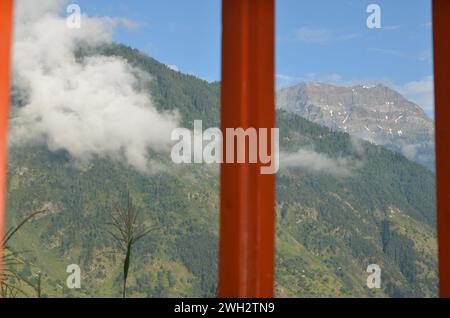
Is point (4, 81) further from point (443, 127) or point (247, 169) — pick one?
point (443, 127)

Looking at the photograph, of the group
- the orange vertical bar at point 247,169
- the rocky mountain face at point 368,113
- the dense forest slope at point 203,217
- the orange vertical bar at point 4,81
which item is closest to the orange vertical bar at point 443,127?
the orange vertical bar at point 247,169

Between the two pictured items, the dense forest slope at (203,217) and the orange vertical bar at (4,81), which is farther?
the dense forest slope at (203,217)

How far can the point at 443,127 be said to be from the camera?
2.60 ft

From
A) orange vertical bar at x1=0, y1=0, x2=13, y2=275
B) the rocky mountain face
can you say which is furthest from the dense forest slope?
orange vertical bar at x1=0, y1=0, x2=13, y2=275

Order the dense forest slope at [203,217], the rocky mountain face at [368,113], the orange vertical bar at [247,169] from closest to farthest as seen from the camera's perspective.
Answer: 1. the orange vertical bar at [247,169]
2. the dense forest slope at [203,217]
3. the rocky mountain face at [368,113]

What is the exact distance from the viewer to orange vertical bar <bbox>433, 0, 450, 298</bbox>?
0.77 meters

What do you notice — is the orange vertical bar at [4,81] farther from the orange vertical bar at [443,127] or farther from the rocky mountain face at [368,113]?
the rocky mountain face at [368,113]

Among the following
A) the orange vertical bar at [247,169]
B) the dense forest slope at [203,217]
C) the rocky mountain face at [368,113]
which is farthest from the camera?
the rocky mountain face at [368,113]

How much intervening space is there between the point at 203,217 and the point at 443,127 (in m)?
31.4

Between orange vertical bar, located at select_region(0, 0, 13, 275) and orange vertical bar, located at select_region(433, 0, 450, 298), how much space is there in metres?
0.56

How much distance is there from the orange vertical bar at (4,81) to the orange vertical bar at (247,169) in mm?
275

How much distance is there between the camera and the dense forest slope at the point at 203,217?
2975 cm
